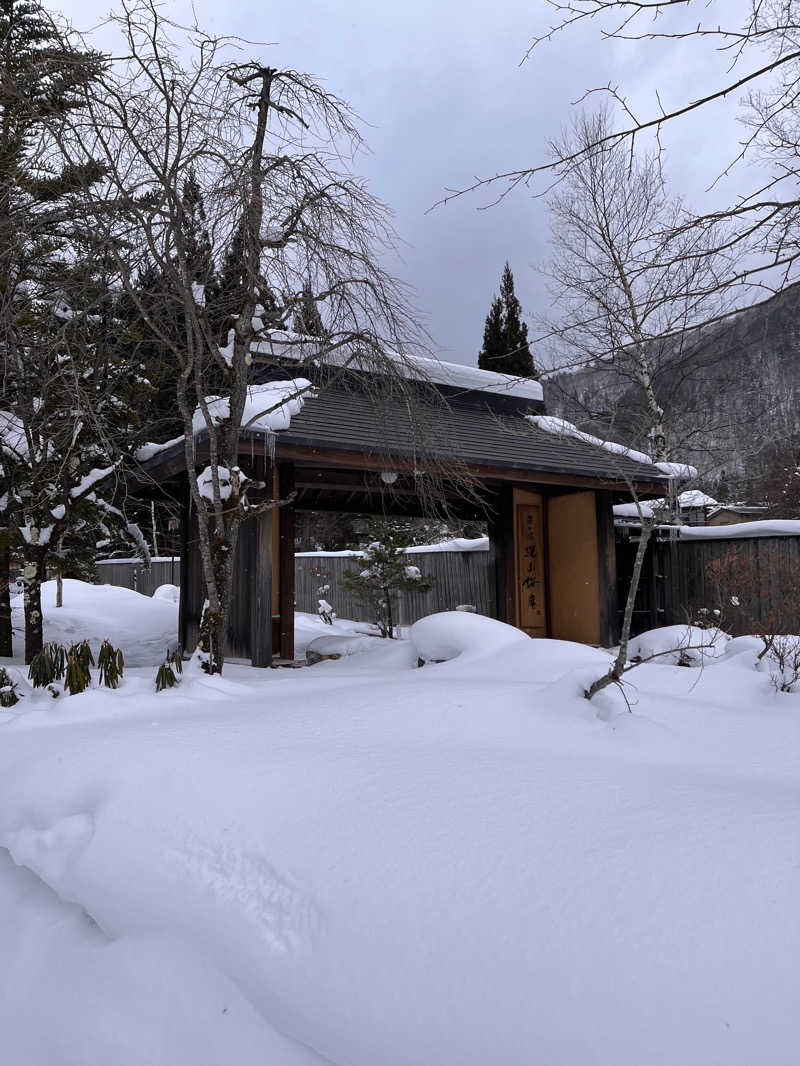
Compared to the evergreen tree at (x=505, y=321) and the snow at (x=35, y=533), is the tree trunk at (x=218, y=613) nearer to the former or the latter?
the snow at (x=35, y=533)

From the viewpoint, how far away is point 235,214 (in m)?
4.52

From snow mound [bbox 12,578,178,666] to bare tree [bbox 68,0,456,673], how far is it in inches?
155

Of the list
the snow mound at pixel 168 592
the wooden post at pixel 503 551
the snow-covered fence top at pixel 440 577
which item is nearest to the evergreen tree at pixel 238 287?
the wooden post at pixel 503 551

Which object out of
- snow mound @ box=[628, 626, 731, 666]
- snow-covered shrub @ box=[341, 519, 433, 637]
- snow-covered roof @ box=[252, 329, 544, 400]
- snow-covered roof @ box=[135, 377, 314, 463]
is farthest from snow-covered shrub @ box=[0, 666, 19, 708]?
snow-covered shrub @ box=[341, 519, 433, 637]

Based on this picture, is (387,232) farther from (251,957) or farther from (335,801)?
(251,957)

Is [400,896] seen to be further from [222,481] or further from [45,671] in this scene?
[222,481]

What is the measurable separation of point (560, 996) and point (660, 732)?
6.30ft

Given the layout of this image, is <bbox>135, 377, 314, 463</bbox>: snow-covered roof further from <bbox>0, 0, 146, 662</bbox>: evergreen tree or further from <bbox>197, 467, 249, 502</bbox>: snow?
<bbox>0, 0, 146, 662</bbox>: evergreen tree

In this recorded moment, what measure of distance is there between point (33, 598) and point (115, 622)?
4285 millimetres

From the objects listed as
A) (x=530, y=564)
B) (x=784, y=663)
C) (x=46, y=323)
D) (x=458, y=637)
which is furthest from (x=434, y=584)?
(x=784, y=663)

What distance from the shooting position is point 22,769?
289 centimetres

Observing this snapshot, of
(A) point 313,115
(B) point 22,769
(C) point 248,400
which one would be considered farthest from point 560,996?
(C) point 248,400

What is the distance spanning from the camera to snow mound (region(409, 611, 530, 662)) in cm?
548

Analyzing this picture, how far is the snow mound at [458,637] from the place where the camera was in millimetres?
5484
